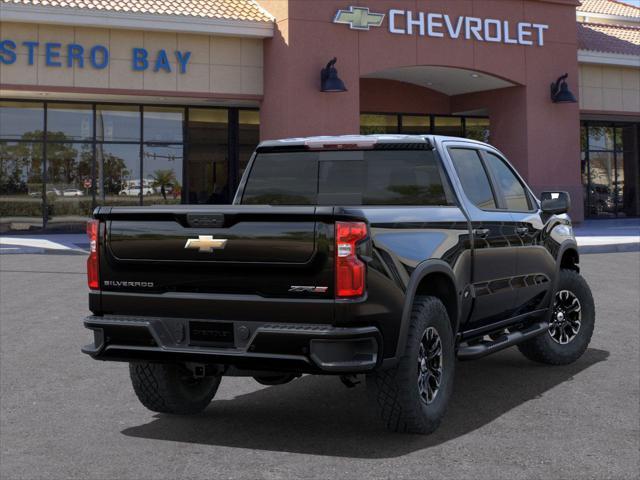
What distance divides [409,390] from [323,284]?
2.97ft

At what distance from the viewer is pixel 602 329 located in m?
9.60

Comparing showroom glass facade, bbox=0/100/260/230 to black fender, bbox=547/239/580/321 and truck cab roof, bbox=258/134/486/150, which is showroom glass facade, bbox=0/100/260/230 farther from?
truck cab roof, bbox=258/134/486/150

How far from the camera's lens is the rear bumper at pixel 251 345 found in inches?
195

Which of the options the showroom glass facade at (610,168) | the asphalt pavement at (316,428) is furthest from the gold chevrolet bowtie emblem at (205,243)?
the showroom glass facade at (610,168)

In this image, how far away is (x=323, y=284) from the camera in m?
4.95

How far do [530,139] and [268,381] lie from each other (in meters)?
23.3

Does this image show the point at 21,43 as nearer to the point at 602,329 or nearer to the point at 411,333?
the point at 602,329

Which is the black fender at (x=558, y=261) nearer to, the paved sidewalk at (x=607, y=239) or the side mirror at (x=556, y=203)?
the side mirror at (x=556, y=203)

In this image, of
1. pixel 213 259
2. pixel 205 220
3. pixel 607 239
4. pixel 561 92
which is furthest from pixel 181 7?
pixel 213 259

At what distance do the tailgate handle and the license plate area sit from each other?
22.8 inches

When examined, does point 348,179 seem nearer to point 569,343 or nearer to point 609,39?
point 569,343

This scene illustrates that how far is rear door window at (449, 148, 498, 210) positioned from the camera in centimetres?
665

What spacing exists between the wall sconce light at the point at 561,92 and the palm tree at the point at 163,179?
486 inches

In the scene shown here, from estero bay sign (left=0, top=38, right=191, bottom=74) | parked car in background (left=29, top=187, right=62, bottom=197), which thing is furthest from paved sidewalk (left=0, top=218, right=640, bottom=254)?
estero bay sign (left=0, top=38, right=191, bottom=74)
